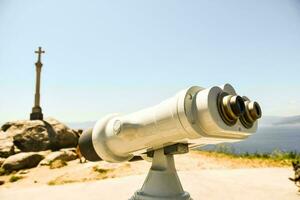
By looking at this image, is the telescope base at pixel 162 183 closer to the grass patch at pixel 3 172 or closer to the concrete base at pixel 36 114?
the grass patch at pixel 3 172

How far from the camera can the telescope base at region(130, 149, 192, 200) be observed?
3.02 meters

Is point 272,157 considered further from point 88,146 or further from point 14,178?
point 88,146

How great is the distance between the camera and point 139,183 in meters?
7.60

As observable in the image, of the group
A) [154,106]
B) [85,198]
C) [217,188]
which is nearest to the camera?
[154,106]

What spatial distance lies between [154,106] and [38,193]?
528cm

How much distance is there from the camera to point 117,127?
3117 millimetres

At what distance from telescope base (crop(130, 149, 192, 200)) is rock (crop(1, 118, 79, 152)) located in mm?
15361

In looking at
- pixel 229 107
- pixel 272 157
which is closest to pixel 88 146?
pixel 229 107

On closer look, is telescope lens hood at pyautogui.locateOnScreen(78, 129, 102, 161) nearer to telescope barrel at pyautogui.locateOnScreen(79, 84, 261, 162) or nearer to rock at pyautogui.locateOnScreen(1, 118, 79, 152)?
telescope barrel at pyautogui.locateOnScreen(79, 84, 261, 162)

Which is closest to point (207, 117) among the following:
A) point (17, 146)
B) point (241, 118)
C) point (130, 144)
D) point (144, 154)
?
point (241, 118)

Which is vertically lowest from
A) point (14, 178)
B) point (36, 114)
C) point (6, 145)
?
point (14, 178)

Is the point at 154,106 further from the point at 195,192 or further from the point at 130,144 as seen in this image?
the point at 195,192

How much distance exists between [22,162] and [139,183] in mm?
8676

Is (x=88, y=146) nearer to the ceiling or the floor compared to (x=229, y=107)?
nearer to the floor
